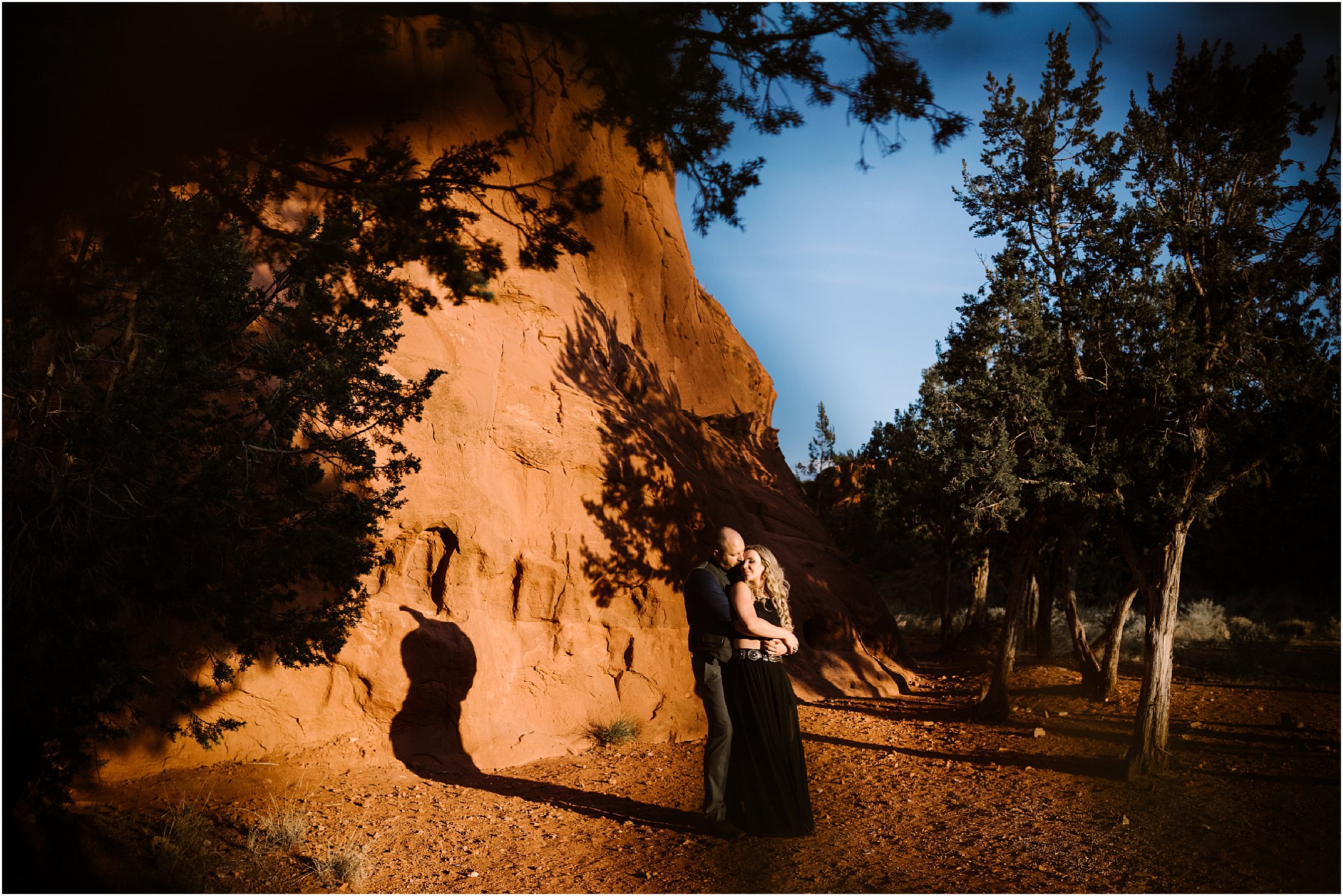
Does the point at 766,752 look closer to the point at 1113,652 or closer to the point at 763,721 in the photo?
the point at 763,721

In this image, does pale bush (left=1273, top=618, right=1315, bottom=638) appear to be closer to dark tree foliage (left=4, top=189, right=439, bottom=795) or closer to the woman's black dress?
the woman's black dress

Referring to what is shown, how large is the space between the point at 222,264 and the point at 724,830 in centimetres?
508

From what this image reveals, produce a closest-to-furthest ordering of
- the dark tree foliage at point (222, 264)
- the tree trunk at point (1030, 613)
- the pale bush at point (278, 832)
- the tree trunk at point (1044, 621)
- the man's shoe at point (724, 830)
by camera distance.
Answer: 1. the dark tree foliage at point (222, 264)
2. the pale bush at point (278, 832)
3. the man's shoe at point (724, 830)
4. the tree trunk at point (1044, 621)
5. the tree trunk at point (1030, 613)

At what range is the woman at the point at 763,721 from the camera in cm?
575

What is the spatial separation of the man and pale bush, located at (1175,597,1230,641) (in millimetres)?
17741

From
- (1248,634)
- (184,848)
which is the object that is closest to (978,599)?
(1248,634)

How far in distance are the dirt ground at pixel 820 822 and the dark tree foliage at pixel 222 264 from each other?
1.03m

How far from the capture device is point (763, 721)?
18.9ft

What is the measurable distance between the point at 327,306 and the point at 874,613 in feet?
40.4

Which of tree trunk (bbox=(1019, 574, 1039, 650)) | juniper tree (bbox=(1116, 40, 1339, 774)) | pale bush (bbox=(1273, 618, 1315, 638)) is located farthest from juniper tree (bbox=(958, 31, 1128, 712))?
pale bush (bbox=(1273, 618, 1315, 638))

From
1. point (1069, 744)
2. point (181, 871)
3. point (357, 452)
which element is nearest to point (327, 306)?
point (357, 452)

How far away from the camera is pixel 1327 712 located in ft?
35.6

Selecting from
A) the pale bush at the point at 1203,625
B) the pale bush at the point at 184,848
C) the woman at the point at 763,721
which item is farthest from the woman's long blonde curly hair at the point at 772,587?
the pale bush at the point at 1203,625

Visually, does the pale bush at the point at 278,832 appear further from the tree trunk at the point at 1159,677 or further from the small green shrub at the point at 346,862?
the tree trunk at the point at 1159,677
